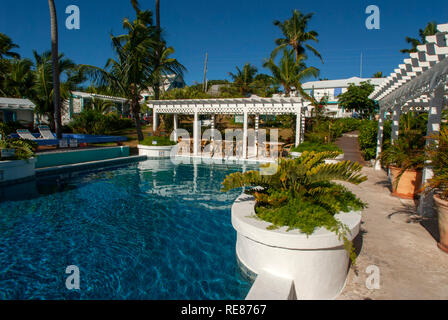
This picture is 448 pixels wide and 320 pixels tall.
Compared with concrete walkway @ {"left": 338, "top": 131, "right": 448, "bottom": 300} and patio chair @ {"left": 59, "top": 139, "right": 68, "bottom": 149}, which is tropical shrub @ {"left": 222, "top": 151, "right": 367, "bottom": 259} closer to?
concrete walkway @ {"left": 338, "top": 131, "right": 448, "bottom": 300}

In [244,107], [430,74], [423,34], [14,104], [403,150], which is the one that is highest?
[423,34]

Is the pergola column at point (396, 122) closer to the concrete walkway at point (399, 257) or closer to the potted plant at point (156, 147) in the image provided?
the concrete walkway at point (399, 257)

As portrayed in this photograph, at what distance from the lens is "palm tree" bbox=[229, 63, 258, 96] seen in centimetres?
3039

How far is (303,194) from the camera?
371 centimetres

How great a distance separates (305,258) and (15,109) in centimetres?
2490

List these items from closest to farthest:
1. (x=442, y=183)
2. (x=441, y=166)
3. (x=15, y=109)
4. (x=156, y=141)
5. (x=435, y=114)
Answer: (x=442, y=183), (x=441, y=166), (x=435, y=114), (x=156, y=141), (x=15, y=109)

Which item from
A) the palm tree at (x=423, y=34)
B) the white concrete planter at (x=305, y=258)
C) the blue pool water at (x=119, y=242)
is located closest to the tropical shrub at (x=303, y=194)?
the white concrete planter at (x=305, y=258)

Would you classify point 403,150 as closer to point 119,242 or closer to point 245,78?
point 119,242

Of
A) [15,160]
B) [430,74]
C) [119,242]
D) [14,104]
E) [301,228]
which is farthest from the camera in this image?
[14,104]

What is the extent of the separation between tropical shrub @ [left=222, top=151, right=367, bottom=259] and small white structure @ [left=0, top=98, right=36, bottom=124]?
21.1 metres

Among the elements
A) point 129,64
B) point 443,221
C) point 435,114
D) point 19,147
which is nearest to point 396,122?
point 435,114

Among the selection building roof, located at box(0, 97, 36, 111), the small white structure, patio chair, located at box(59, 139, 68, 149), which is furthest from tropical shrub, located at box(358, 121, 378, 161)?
building roof, located at box(0, 97, 36, 111)
